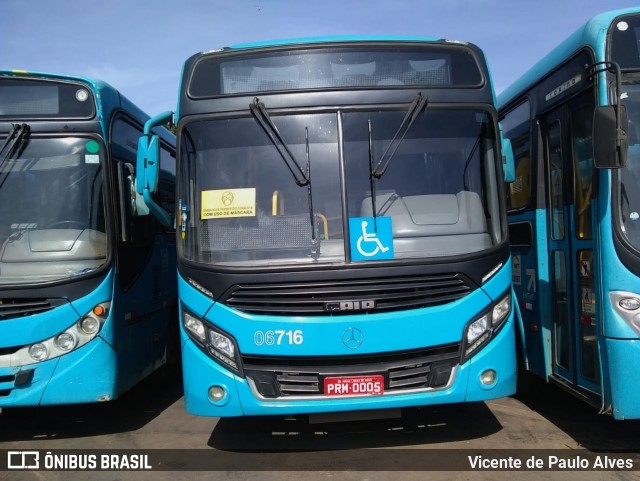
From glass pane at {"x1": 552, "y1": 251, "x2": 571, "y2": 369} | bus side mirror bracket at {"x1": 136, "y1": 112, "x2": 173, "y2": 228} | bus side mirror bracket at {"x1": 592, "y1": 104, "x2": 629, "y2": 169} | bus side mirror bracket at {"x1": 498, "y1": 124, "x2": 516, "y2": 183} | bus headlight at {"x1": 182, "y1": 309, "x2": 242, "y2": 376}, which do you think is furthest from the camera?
glass pane at {"x1": 552, "y1": 251, "x2": 571, "y2": 369}

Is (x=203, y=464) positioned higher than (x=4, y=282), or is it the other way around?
(x=4, y=282)

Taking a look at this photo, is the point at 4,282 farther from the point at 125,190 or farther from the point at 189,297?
the point at 189,297

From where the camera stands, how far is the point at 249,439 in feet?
16.5

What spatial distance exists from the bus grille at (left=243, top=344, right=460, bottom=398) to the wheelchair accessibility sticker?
73cm

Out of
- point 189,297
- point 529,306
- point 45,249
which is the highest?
point 45,249

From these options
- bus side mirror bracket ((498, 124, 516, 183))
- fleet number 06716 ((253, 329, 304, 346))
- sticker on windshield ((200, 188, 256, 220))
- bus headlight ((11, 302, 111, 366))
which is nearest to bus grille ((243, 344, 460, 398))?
fleet number 06716 ((253, 329, 304, 346))

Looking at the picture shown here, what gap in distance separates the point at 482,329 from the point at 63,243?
3.66m

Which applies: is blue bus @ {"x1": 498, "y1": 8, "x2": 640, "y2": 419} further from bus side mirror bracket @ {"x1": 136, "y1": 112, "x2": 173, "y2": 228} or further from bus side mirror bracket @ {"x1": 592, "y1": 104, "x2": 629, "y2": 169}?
bus side mirror bracket @ {"x1": 136, "y1": 112, "x2": 173, "y2": 228}

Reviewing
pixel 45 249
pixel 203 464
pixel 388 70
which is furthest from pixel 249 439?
pixel 388 70

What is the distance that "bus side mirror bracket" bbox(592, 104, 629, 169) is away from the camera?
3.93 m

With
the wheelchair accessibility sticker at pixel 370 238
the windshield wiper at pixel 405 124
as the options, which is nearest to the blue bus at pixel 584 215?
the windshield wiper at pixel 405 124

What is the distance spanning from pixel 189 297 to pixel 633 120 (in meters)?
3.60

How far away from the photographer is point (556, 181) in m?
5.18

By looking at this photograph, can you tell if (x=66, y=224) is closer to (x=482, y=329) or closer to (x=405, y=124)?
(x=405, y=124)
